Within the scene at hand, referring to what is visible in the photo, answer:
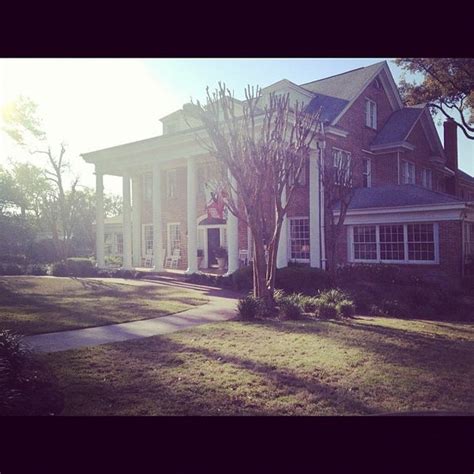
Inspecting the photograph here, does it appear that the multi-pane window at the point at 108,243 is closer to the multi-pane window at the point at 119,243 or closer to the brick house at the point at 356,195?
the multi-pane window at the point at 119,243

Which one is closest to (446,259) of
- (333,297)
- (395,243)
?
(395,243)

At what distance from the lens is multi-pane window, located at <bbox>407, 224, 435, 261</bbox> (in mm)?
8961

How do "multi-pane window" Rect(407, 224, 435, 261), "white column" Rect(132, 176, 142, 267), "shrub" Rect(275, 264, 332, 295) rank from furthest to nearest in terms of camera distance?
"multi-pane window" Rect(407, 224, 435, 261), "shrub" Rect(275, 264, 332, 295), "white column" Rect(132, 176, 142, 267)

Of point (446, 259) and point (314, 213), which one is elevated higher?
point (314, 213)

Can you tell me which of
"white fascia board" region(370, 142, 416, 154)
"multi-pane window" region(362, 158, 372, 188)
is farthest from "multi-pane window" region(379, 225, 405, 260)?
"white fascia board" region(370, 142, 416, 154)

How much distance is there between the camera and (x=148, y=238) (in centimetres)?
881

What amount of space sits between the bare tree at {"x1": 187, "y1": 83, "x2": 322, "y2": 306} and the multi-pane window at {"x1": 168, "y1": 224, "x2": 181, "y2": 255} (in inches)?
137

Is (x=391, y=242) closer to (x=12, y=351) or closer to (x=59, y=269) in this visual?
(x=59, y=269)

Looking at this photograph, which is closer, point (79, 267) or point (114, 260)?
point (79, 267)

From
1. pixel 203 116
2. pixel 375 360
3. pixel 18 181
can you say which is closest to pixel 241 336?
pixel 375 360

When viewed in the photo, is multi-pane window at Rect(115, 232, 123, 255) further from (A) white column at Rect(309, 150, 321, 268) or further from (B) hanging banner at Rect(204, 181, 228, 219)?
(A) white column at Rect(309, 150, 321, 268)

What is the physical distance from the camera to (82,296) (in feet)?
14.1

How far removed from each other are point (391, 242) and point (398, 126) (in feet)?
10.8
